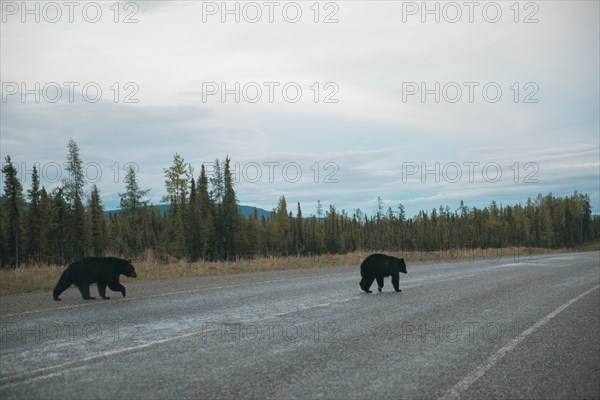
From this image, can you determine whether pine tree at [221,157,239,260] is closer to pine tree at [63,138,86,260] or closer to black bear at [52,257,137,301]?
pine tree at [63,138,86,260]

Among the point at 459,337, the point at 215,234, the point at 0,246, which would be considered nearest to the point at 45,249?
the point at 0,246

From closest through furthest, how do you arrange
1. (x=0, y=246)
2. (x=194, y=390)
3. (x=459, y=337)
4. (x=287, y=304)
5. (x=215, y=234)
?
1. (x=194, y=390)
2. (x=459, y=337)
3. (x=287, y=304)
4. (x=0, y=246)
5. (x=215, y=234)

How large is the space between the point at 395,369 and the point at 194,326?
3.94 metres

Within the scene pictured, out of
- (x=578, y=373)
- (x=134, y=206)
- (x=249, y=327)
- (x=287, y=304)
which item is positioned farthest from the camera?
(x=134, y=206)

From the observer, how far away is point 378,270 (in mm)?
14039

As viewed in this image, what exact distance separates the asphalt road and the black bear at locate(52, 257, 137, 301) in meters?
0.39

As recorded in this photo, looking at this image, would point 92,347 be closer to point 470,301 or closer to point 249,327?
point 249,327

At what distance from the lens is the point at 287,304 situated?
11352mm

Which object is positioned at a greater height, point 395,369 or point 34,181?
point 34,181

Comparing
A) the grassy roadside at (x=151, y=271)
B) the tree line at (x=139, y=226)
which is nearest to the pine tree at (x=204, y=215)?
the tree line at (x=139, y=226)

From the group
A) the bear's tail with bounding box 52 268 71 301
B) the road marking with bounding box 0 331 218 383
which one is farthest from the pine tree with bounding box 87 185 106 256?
the road marking with bounding box 0 331 218 383

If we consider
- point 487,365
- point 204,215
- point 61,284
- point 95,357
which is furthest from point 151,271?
point 204,215

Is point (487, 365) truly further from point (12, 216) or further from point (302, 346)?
point (12, 216)

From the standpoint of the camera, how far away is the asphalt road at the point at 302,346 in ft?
16.5
